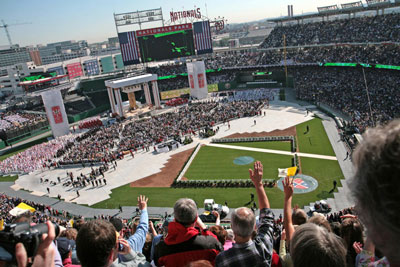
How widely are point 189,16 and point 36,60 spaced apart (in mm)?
130800

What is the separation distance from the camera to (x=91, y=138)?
48062mm

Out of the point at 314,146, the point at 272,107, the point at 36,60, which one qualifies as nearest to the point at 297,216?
the point at 314,146

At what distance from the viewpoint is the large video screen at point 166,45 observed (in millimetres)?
68938

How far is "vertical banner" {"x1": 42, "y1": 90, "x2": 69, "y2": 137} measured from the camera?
174 ft

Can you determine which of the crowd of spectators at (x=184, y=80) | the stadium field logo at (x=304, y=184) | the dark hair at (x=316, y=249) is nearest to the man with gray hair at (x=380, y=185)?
the dark hair at (x=316, y=249)

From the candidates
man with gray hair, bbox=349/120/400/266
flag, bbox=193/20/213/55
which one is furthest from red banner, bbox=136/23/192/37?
man with gray hair, bbox=349/120/400/266

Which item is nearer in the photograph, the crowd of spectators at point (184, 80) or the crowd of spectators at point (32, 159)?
the crowd of spectators at point (32, 159)

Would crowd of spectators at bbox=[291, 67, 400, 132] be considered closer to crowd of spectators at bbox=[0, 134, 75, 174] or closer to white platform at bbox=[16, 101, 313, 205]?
white platform at bbox=[16, 101, 313, 205]

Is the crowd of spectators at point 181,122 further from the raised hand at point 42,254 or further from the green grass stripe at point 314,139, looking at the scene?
the raised hand at point 42,254

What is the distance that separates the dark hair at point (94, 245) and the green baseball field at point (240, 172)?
22.3 metres

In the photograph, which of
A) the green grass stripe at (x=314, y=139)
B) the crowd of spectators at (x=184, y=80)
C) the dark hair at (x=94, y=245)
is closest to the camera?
the dark hair at (x=94, y=245)

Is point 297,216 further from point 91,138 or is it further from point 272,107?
point 272,107

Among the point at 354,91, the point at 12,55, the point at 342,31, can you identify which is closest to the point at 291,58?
the point at 342,31

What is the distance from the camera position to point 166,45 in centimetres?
6950
